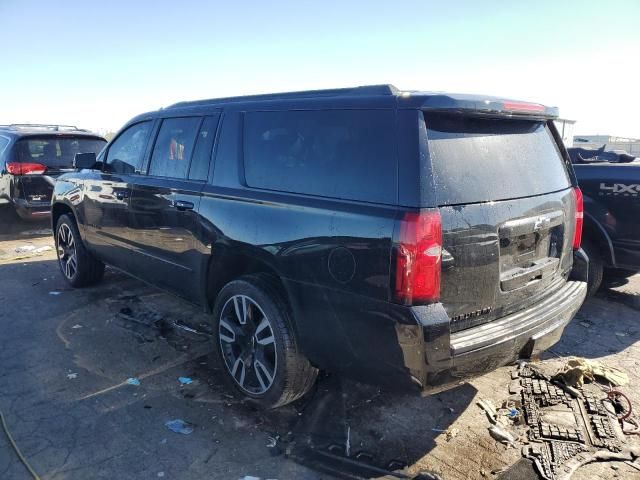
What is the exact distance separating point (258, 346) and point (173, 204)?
1.39 m

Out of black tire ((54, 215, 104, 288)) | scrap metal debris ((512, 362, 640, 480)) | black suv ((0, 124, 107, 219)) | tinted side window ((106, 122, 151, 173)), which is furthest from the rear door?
black suv ((0, 124, 107, 219))

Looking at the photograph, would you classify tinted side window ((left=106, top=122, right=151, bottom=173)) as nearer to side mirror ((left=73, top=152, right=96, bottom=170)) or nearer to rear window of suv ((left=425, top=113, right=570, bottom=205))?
side mirror ((left=73, top=152, right=96, bottom=170))

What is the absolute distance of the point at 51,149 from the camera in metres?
8.43

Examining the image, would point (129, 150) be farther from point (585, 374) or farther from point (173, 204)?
point (585, 374)

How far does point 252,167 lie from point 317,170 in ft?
2.15

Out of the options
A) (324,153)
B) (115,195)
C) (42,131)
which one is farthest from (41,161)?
(324,153)

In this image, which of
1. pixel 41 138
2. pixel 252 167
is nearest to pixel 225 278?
pixel 252 167

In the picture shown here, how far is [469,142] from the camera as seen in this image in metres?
2.67

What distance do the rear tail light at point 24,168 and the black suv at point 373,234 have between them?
5478mm

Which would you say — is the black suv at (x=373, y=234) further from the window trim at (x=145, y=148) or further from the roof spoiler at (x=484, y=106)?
the window trim at (x=145, y=148)

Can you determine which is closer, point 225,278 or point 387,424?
point 387,424

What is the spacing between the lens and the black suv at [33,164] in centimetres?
816

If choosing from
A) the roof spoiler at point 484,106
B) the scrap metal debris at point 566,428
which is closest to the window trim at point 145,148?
the roof spoiler at point 484,106

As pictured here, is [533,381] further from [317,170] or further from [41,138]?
[41,138]
